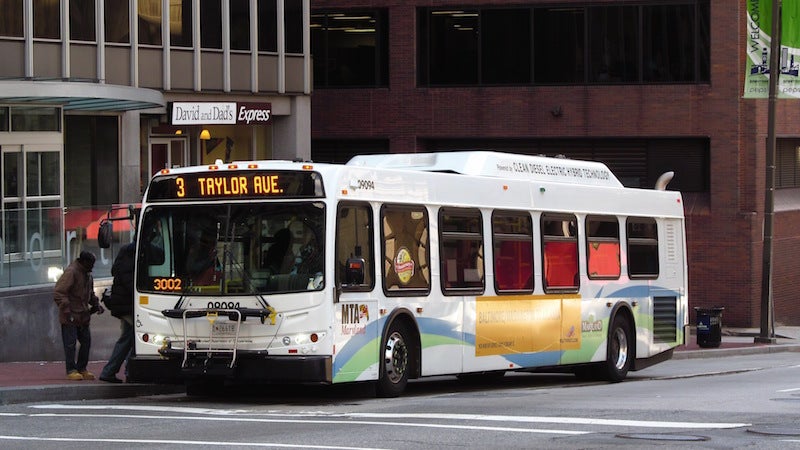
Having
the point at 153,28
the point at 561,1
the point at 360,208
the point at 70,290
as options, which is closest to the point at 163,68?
the point at 153,28

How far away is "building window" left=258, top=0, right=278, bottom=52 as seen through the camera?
38188mm

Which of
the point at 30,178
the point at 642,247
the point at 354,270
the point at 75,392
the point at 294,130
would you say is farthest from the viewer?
the point at 294,130

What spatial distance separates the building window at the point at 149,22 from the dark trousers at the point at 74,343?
18181 mm

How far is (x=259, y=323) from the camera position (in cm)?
1520

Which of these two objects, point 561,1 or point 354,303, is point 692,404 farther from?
point 561,1

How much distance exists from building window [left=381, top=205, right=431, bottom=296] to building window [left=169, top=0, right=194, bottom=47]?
2041 centimetres

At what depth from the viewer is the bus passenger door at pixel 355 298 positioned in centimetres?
1525

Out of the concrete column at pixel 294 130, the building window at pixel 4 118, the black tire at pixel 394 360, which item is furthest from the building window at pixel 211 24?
the black tire at pixel 394 360

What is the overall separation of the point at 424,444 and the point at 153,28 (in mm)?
25981

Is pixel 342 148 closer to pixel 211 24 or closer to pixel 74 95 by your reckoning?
pixel 211 24

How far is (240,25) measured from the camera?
3762 cm

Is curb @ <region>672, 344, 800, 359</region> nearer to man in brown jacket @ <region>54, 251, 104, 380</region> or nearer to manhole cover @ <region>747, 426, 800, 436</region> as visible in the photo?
man in brown jacket @ <region>54, 251, 104, 380</region>

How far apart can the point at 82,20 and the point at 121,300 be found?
17442 mm

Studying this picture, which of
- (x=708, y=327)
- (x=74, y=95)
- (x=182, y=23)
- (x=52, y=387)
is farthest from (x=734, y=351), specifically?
(x=52, y=387)
